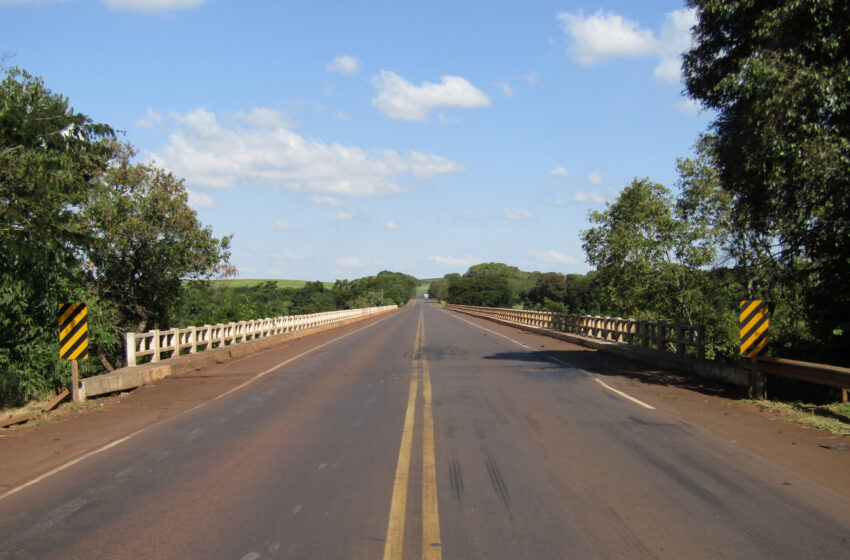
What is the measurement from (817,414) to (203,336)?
62.4ft

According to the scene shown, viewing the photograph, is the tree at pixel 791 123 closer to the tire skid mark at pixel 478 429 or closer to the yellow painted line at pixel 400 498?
the tire skid mark at pixel 478 429

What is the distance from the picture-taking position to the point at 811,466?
23.7ft

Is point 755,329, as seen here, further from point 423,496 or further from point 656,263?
point 656,263

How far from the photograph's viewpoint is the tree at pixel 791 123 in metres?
10.7

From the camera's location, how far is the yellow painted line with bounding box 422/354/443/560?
4.75 meters

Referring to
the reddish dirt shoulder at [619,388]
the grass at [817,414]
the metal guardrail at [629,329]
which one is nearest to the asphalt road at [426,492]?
the reddish dirt shoulder at [619,388]

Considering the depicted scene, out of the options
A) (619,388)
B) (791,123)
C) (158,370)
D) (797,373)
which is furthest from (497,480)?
(158,370)

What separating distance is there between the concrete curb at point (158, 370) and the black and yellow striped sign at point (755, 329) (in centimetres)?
1289

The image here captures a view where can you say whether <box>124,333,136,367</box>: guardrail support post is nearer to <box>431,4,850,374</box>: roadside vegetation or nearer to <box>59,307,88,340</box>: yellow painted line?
<box>59,307,88,340</box>: yellow painted line

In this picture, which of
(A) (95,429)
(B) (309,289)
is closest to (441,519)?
(A) (95,429)

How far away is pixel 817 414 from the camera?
10.3 meters

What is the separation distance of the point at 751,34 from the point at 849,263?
4.95 m

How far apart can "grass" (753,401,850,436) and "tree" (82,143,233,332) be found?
25.9 meters

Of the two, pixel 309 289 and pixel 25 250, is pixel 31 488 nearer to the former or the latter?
pixel 25 250
